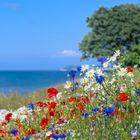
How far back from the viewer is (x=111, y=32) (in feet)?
159

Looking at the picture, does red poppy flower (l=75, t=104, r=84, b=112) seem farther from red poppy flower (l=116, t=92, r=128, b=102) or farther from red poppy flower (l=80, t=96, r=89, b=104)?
red poppy flower (l=116, t=92, r=128, b=102)

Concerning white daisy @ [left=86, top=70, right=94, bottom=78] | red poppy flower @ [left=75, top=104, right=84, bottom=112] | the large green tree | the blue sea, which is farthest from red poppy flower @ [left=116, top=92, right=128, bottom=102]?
the large green tree

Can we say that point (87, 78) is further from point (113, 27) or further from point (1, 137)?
point (113, 27)

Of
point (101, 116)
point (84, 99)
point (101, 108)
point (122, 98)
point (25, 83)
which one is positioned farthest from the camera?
point (25, 83)

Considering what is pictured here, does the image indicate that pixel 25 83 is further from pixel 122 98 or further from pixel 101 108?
pixel 122 98

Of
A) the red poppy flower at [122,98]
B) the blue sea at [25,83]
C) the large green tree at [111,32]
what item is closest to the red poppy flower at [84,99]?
the blue sea at [25,83]

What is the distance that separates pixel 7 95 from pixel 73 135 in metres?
12.9

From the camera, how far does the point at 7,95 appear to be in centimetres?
1855

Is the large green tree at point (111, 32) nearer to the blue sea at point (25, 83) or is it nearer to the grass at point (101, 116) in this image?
the blue sea at point (25, 83)

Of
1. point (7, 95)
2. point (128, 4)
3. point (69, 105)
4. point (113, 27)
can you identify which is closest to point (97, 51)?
point (113, 27)

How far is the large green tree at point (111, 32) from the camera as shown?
158 ft

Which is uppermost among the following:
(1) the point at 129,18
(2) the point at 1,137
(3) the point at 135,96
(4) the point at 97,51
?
(1) the point at 129,18

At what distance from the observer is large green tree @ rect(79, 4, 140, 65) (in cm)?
4809

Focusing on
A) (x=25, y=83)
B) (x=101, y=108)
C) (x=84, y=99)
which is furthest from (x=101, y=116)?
(x=25, y=83)
